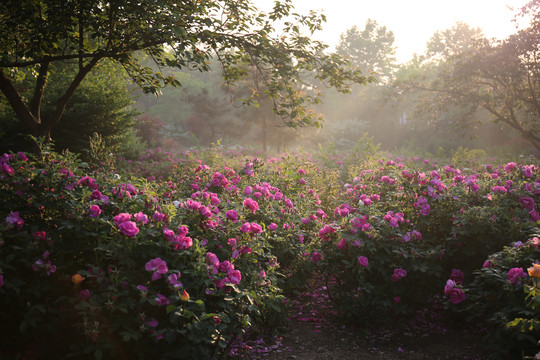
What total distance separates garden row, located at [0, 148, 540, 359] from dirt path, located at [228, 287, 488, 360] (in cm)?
19

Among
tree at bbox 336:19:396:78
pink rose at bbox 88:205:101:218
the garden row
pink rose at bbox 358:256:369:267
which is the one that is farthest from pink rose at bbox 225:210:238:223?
tree at bbox 336:19:396:78

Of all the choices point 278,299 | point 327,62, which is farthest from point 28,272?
point 327,62

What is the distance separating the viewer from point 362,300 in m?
3.59

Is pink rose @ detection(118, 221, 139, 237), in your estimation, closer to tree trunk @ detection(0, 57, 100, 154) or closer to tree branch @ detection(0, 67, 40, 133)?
tree trunk @ detection(0, 57, 100, 154)

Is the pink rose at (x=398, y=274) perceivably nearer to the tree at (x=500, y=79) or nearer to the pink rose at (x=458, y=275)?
the pink rose at (x=458, y=275)

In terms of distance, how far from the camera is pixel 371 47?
173ft

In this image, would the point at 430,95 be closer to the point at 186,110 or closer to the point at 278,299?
the point at 278,299

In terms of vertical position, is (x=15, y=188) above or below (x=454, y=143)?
below

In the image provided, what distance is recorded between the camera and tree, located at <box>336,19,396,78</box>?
52.7 metres

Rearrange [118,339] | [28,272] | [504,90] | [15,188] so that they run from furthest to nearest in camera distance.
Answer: [504,90] < [15,188] < [28,272] < [118,339]

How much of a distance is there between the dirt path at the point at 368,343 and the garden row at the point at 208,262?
188 mm

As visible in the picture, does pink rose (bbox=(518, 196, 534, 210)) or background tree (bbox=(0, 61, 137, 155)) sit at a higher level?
background tree (bbox=(0, 61, 137, 155))

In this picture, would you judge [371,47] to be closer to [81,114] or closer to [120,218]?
[81,114]

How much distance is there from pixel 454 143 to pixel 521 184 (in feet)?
80.7
